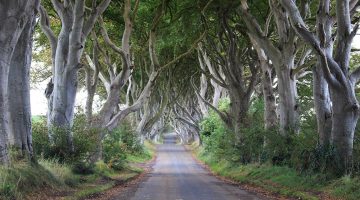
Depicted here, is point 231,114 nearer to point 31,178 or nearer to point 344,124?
point 344,124

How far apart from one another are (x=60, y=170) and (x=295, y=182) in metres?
7.73

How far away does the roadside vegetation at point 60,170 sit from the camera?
1143 centimetres

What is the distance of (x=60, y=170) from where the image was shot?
15.8 metres

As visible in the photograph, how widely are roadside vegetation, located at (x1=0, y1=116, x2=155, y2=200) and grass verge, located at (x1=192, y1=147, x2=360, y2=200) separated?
222 inches

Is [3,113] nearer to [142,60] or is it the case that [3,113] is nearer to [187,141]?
[142,60]

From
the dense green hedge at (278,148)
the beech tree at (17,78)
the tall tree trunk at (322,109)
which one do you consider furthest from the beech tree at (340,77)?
the beech tree at (17,78)

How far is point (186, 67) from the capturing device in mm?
44500

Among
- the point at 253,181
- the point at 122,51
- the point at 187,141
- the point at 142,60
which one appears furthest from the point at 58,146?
the point at 187,141

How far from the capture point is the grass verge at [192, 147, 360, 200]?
1318cm

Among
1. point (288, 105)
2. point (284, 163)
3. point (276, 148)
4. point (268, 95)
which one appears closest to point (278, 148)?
point (276, 148)

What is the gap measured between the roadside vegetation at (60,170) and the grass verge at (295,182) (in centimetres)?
563

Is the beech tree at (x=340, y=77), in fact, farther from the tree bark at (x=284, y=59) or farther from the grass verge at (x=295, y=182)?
the tree bark at (x=284, y=59)

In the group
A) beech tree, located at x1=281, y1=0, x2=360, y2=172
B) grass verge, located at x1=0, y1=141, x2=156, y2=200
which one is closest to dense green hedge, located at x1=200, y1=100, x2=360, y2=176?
beech tree, located at x1=281, y1=0, x2=360, y2=172

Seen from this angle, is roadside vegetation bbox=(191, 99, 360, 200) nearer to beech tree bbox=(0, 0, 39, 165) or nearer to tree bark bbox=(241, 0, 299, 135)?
tree bark bbox=(241, 0, 299, 135)
